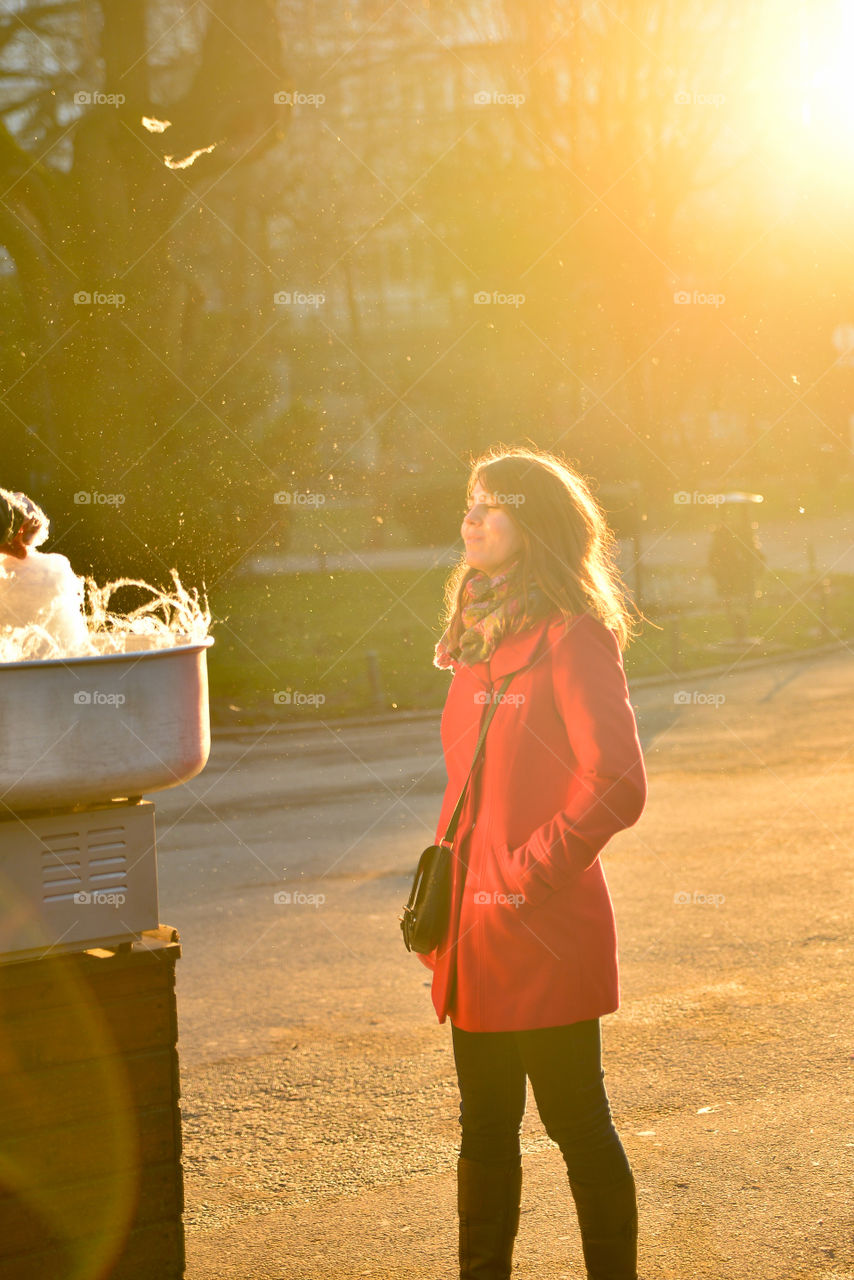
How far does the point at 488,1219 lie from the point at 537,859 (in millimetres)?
737

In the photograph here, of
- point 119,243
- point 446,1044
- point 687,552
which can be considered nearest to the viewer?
point 446,1044

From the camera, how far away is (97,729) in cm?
253

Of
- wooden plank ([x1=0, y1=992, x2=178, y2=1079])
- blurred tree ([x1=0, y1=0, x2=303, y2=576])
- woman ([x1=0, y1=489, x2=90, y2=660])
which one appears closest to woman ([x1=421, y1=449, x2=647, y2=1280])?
wooden plank ([x1=0, y1=992, x2=178, y2=1079])

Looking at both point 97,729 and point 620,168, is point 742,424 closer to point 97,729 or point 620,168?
point 620,168

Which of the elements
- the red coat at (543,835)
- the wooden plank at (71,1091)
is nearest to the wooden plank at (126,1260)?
the wooden plank at (71,1091)

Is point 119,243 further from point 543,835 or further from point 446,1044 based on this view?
point 543,835

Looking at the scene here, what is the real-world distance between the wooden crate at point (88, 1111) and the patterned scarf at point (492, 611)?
2.73 feet

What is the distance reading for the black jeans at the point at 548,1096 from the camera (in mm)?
2574

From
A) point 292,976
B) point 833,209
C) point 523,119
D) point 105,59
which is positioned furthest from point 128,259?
point 833,209

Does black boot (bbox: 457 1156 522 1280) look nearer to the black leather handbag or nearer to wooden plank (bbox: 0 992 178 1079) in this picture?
the black leather handbag

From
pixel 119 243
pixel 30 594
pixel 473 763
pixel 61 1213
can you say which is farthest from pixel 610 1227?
pixel 119 243

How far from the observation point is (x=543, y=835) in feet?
8.40

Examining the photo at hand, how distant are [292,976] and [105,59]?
12.1m

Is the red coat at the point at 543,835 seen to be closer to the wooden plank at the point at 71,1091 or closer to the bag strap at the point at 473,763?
the bag strap at the point at 473,763
